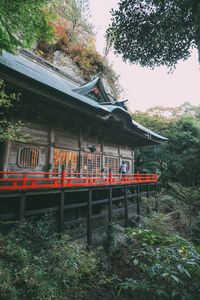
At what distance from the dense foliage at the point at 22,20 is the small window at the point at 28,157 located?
16.1 ft

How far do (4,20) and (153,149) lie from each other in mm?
19585

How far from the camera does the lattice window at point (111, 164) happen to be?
15.0 m

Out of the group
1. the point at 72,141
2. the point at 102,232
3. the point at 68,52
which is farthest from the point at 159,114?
the point at 102,232

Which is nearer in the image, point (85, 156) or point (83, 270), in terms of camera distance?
point (83, 270)

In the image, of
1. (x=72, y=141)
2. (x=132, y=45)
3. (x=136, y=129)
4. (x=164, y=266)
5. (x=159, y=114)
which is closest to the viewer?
(x=164, y=266)

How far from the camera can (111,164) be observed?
1557cm

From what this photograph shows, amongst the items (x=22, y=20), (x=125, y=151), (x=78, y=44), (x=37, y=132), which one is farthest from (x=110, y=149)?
(x=78, y=44)

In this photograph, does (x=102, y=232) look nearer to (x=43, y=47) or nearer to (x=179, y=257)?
(x=179, y=257)

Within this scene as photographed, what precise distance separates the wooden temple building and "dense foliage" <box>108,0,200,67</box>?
3.21m

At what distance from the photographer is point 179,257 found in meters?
3.63

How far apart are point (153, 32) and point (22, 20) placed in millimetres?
6695

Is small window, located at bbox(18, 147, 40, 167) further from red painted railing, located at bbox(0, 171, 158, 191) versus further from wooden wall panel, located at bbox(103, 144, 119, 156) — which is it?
wooden wall panel, located at bbox(103, 144, 119, 156)

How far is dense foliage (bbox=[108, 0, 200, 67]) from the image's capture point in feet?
27.5

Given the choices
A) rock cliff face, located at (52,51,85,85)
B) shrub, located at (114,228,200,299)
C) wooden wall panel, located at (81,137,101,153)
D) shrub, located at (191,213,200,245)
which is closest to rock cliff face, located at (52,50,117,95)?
rock cliff face, located at (52,51,85,85)
